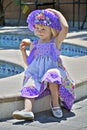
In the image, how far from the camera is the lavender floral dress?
468 centimetres

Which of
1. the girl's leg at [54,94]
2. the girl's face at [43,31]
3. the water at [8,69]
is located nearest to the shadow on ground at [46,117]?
the girl's leg at [54,94]

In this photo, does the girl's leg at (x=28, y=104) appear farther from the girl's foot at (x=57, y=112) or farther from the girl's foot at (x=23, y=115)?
the girl's foot at (x=57, y=112)

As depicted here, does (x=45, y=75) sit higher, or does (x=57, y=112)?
(x=45, y=75)

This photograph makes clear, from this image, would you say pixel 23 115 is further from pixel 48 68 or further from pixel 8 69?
pixel 8 69

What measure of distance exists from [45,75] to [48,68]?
104 mm

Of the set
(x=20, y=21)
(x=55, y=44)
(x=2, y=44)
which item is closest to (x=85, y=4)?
(x=20, y=21)

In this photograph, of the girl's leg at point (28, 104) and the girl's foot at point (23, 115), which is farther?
the girl's leg at point (28, 104)

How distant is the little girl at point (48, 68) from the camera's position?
4.68 m

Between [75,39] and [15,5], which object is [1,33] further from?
[15,5]

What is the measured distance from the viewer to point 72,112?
4.86m

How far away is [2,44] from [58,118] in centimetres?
763

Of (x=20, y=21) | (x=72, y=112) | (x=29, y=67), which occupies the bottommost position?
(x=20, y=21)

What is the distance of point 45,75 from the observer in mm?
4715

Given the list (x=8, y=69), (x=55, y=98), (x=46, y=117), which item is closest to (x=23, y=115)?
(x=46, y=117)
